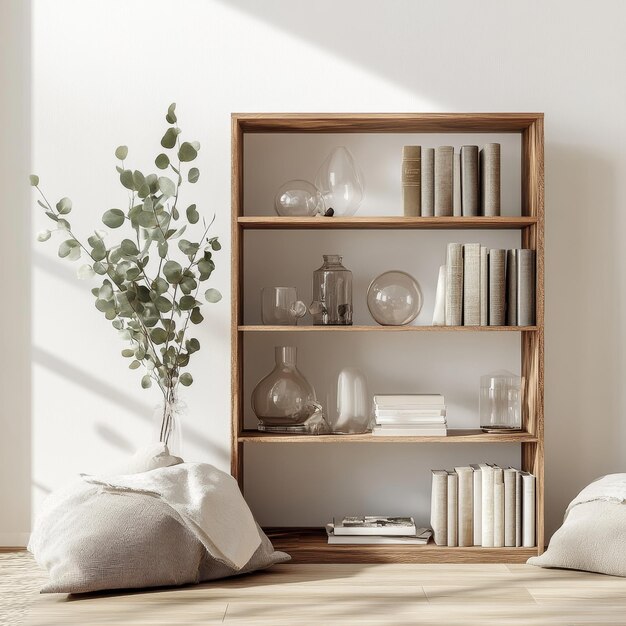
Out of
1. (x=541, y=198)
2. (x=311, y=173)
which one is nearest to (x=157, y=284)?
(x=311, y=173)

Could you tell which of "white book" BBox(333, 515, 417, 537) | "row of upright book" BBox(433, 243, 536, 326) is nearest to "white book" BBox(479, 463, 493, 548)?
"white book" BBox(333, 515, 417, 537)

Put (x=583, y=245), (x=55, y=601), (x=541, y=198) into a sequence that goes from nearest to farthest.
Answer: (x=55, y=601) → (x=541, y=198) → (x=583, y=245)

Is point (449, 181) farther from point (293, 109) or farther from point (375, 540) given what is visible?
point (375, 540)

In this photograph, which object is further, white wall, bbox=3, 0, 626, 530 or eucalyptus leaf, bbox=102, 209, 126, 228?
white wall, bbox=3, 0, 626, 530

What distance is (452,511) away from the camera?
9.61 ft

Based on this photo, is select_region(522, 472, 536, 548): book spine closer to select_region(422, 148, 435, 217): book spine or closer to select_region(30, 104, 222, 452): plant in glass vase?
select_region(422, 148, 435, 217): book spine

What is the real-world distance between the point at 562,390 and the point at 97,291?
1771mm

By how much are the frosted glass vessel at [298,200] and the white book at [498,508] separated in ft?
3.66

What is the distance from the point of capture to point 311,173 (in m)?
3.25

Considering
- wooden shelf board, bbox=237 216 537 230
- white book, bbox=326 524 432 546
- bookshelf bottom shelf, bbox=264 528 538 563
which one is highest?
wooden shelf board, bbox=237 216 537 230

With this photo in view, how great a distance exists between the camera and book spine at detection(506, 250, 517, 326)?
9.64 ft

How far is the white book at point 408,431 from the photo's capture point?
9.68 feet

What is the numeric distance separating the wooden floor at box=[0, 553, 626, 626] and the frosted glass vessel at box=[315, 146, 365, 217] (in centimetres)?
126

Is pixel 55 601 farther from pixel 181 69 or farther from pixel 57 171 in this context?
pixel 181 69
